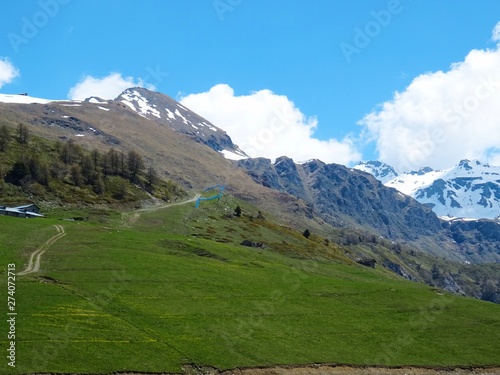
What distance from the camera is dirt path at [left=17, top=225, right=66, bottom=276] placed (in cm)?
7231

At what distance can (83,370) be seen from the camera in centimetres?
4972

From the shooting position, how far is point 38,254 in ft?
266

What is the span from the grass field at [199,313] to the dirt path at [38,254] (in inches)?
41.7

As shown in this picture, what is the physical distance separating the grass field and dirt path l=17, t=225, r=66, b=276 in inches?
41.7

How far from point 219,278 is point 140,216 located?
73.0m

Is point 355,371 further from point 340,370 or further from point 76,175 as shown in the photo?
point 76,175

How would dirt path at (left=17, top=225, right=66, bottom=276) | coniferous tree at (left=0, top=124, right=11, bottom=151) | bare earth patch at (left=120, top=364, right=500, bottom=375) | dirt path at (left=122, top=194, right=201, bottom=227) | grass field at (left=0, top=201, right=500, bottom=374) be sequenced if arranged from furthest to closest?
coniferous tree at (left=0, top=124, right=11, bottom=151)
dirt path at (left=122, top=194, right=201, bottom=227)
dirt path at (left=17, top=225, right=66, bottom=276)
bare earth patch at (left=120, top=364, right=500, bottom=375)
grass field at (left=0, top=201, right=500, bottom=374)

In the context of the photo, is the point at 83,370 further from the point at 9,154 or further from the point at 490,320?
the point at 9,154

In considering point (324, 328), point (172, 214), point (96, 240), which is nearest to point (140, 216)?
point (172, 214)

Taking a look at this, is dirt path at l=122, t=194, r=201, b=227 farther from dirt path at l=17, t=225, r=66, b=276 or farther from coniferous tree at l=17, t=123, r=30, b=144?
coniferous tree at l=17, t=123, r=30, b=144

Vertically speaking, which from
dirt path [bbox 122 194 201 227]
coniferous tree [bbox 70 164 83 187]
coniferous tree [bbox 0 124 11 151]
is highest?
coniferous tree [bbox 0 124 11 151]

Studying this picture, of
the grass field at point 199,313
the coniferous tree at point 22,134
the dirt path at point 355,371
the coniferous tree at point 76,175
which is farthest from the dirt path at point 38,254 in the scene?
the coniferous tree at point 22,134

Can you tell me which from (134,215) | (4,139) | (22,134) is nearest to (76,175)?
(134,215)

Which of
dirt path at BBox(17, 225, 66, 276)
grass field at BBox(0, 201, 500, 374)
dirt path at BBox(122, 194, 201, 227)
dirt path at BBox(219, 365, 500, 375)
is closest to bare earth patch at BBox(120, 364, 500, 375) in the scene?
dirt path at BBox(219, 365, 500, 375)
